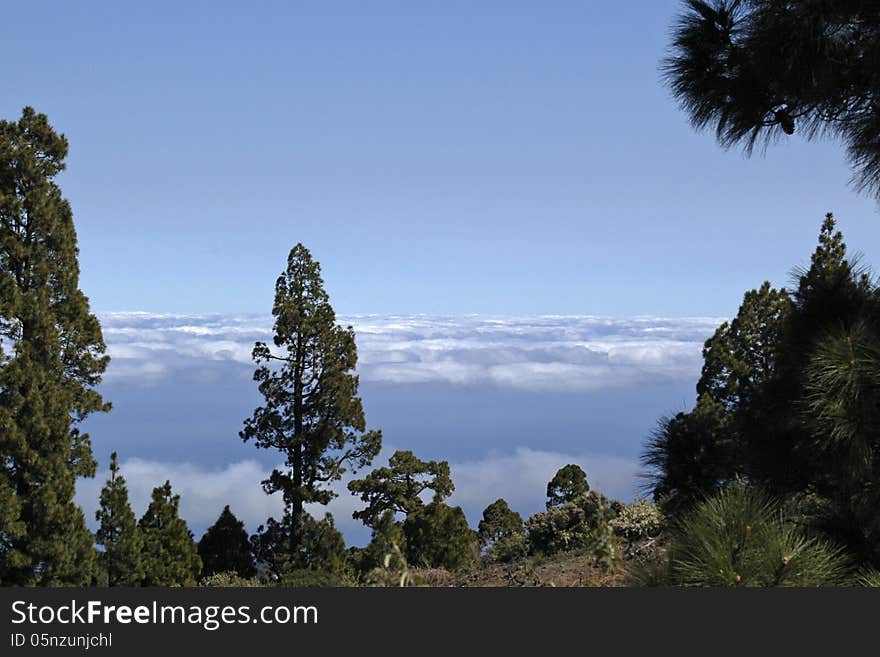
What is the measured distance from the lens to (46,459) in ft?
54.1

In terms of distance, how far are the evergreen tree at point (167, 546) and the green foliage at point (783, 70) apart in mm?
14489

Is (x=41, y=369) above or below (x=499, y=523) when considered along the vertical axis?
above

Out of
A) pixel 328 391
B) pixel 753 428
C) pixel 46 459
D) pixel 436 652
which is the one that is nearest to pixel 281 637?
pixel 436 652

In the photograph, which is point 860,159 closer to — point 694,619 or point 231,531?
point 694,619

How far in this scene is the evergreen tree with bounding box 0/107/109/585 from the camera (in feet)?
53.7

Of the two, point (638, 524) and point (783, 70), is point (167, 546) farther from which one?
point (783, 70)

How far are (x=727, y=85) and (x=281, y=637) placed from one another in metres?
5.52

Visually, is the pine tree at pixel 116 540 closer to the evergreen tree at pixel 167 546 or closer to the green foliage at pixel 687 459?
the evergreen tree at pixel 167 546

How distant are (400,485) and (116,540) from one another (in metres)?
7.37

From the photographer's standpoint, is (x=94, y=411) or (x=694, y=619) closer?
(x=694, y=619)

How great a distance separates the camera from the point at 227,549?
21656 millimetres

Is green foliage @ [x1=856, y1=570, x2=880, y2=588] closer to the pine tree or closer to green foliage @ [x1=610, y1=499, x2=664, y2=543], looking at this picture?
green foliage @ [x1=610, y1=499, x2=664, y2=543]

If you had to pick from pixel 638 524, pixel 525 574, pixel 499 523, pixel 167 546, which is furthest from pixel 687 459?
pixel 499 523

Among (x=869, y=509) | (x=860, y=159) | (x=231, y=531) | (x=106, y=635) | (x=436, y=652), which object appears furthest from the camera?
(x=231, y=531)
